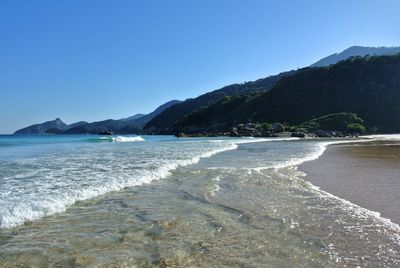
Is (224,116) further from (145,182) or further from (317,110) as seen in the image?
(145,182)

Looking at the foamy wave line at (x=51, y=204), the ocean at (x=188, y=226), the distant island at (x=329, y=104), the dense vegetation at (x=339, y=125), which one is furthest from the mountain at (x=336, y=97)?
the ocean at (x=188, y=226)

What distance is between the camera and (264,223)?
8281 mm

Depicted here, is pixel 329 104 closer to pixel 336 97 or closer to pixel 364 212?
pixel 336 97

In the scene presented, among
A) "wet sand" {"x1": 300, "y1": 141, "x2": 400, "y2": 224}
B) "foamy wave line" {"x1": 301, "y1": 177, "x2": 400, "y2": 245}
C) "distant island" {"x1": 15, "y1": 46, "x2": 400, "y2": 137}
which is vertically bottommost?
"wet sand" {"x1": 300, "y1": 141, "x2": 400, "y2": 224}

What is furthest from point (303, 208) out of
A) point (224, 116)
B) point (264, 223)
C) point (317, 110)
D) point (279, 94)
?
point (224, 116)

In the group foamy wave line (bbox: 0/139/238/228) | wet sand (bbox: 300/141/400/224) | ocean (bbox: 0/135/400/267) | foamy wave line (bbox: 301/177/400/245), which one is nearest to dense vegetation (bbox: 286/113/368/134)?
wet sand (bbox: 300/141/400/224)

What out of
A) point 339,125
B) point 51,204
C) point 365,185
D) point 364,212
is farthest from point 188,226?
point 339,125

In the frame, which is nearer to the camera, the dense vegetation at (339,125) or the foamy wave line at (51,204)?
the foamy wave line at (51,204)

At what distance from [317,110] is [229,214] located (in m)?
120

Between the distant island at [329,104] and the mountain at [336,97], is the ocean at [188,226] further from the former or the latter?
the mountain at [336,97]

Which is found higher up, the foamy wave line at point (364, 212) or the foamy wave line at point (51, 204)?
the foamy wave line at point (51, 204)

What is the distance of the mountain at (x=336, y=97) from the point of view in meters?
107

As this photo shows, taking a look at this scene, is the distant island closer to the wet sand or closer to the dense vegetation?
the dense vegetation

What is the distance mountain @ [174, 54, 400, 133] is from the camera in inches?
4207
